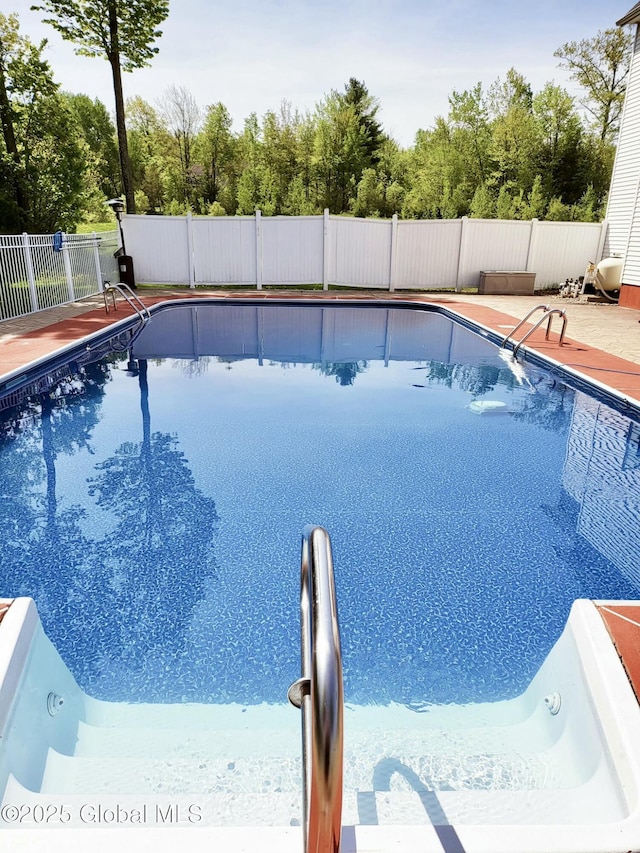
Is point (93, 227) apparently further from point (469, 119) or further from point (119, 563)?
point (119, 563)

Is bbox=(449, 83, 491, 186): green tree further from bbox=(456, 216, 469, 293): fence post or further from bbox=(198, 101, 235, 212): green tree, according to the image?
bbox=(456, 216, 469, 293): fence post

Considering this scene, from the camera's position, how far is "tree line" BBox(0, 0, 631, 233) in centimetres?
1497

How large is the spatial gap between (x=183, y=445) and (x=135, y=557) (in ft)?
6.82

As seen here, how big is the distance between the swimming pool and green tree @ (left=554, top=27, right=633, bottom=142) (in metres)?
25.1

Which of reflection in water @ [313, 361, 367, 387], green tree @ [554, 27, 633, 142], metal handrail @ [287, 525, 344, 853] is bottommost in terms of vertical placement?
reflection in water @ [313, 361, 367, 387]

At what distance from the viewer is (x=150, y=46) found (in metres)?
15.9

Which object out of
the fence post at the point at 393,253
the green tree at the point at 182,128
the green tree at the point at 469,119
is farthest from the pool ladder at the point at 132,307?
the green tree at the point at 182,128

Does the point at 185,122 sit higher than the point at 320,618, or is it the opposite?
the point at 185,122

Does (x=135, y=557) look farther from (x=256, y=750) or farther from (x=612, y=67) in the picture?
(x=612, y=67)

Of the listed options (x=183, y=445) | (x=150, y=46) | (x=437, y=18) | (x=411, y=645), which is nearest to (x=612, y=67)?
(x=437, y=18)

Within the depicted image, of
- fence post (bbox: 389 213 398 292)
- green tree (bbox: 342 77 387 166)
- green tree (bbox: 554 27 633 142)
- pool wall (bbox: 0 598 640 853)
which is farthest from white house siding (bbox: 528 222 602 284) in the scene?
green tree (bbox: 342 77 387 166)

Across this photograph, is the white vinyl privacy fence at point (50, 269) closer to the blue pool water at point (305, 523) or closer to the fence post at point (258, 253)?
the blue pool water at point (305, 523)

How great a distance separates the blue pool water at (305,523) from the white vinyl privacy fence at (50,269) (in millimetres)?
3510

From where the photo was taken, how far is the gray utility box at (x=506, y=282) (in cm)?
1543
